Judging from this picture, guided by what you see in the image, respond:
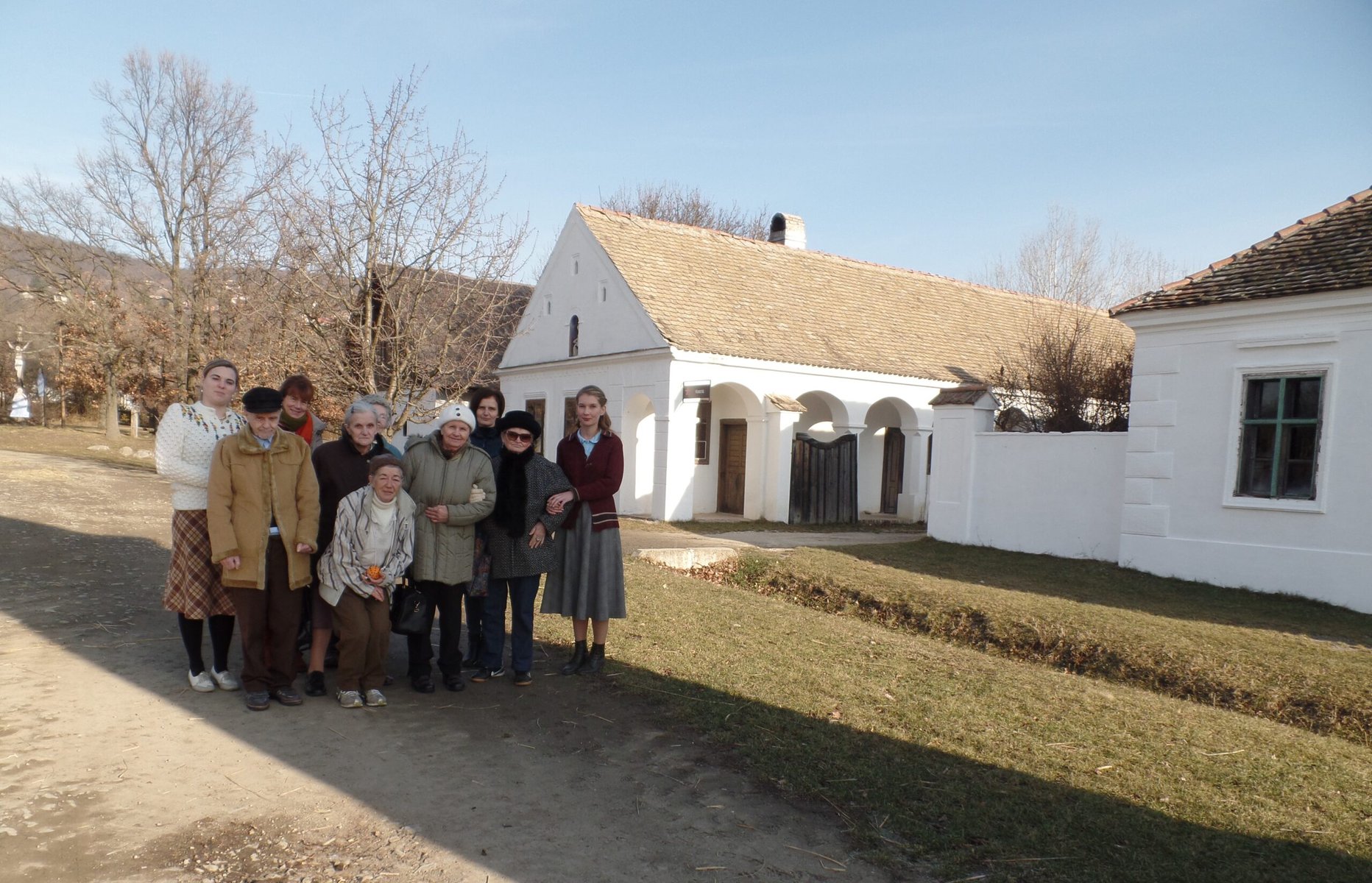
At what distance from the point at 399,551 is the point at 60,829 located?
2193mm

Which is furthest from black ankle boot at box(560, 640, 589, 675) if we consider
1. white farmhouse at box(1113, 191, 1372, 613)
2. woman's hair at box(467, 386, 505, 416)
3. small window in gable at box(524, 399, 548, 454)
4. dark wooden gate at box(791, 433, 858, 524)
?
small window in gable at box(524, 399, 548, 454)

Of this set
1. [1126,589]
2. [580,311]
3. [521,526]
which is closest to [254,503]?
[521,526]

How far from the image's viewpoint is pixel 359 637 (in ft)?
17.4

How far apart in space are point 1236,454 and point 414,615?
9902 millimetres

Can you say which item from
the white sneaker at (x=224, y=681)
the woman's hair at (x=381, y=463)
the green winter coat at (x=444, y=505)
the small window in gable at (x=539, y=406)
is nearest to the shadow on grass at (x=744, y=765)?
the white sneaker at (x=224, y=681)

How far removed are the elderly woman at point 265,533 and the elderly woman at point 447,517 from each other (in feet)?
2.01

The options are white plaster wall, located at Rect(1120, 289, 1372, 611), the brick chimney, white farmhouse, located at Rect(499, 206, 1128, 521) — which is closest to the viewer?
white plaster wall, located at Rect(1120, 289, 1372, 611)

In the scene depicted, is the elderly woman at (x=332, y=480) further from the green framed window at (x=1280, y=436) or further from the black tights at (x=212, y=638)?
the green framed window at (x=1280, y=436)

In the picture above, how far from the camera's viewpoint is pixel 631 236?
20531 mm

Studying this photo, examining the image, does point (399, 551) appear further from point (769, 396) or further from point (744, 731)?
point (769, 396)

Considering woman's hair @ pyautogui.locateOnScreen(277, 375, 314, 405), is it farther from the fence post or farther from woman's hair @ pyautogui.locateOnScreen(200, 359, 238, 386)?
the fence post

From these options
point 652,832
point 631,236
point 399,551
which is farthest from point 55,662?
point 631,236

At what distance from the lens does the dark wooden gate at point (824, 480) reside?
18875 mm

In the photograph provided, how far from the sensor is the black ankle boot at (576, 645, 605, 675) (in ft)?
20.5
